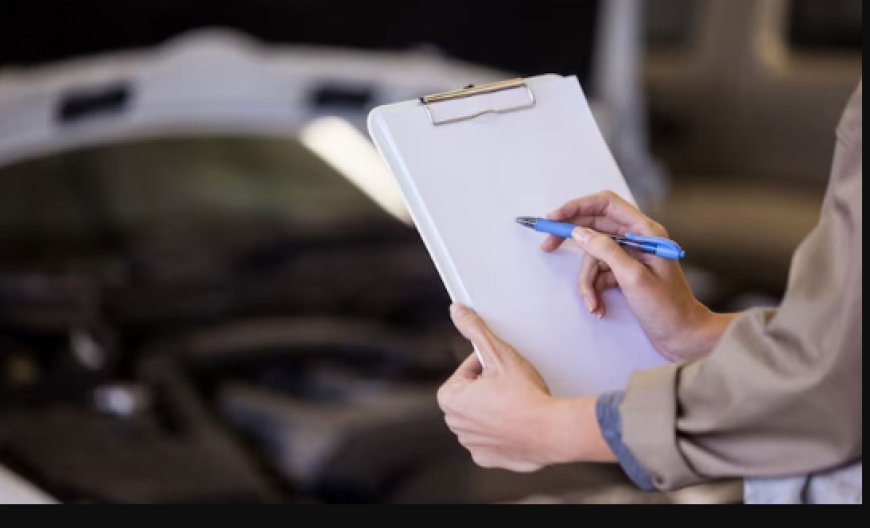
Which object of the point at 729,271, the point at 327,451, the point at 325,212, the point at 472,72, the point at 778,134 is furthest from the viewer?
the point at 778,134

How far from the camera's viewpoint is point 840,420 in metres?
0.69

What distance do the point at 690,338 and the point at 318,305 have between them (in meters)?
1.37

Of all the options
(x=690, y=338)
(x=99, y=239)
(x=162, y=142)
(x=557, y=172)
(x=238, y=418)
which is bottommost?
(x=238, y=418)

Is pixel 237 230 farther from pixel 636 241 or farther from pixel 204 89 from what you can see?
pixel 636 241

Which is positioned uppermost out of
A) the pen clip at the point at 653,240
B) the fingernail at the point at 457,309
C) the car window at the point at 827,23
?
the pen clip at the point at 653,240

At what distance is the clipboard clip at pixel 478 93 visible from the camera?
81cm

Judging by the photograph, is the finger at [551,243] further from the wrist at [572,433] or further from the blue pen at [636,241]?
the wrist at [572,433]

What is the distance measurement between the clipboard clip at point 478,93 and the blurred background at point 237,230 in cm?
76

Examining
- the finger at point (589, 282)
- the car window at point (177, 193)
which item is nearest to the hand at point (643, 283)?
the finger at point (589, 282)

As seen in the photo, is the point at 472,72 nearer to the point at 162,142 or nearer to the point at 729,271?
the point at 162,142

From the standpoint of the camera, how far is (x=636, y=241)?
2.63 feet

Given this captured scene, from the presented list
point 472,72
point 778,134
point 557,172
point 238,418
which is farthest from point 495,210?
point 778,134

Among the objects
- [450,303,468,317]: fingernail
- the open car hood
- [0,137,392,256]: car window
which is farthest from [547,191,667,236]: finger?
[0,137,392,256]: car window

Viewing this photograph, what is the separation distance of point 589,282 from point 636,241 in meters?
0.04
